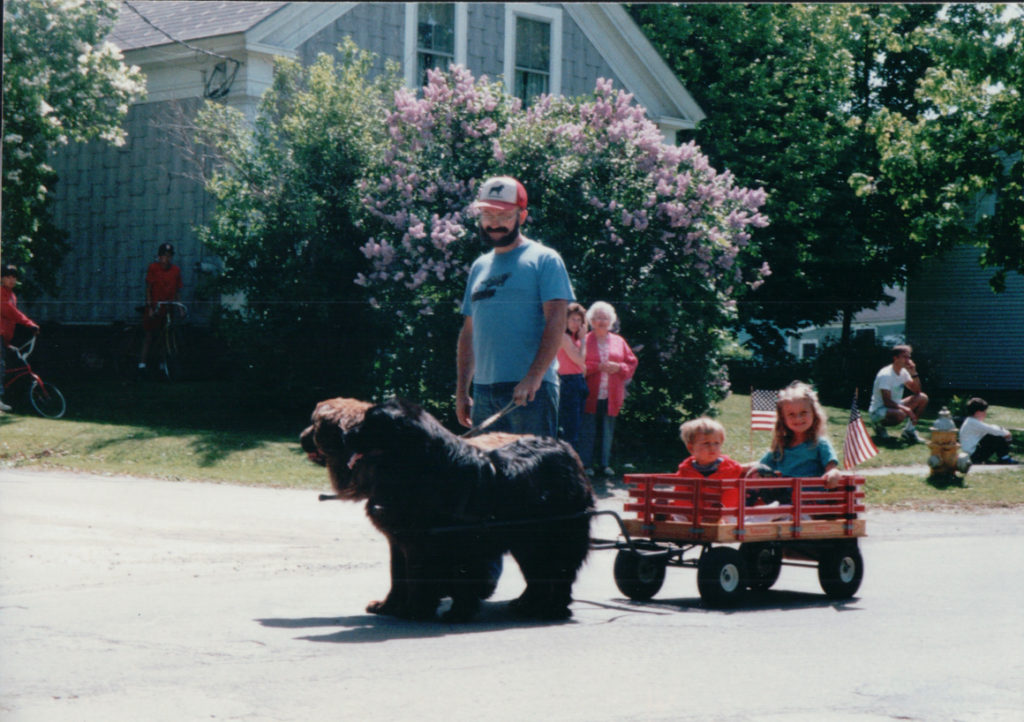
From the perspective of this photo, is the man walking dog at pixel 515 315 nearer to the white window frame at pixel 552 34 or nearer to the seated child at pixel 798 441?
the seated child at pixel 798 441

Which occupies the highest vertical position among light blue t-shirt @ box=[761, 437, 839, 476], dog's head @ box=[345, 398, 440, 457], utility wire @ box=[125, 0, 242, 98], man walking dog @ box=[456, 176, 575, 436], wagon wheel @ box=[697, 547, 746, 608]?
utility wire @ box=[125, 0, 242, 98]

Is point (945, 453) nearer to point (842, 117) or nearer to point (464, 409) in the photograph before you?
point (464, 409)

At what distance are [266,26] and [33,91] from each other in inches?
224

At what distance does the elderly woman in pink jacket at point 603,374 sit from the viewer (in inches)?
559

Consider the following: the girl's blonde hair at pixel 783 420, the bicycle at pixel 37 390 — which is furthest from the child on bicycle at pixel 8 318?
the girl's blonde hair at pixel 783 420

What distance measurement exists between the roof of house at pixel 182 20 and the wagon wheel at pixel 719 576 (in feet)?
49.2

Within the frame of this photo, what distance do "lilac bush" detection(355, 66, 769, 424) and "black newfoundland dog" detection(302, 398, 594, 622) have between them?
963 centimetres

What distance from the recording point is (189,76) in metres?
21.9

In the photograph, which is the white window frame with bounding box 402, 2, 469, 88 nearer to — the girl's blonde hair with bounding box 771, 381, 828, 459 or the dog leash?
the girl's blonde hair with bounding box 771, 381, 828, 459

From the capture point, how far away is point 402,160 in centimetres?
1770

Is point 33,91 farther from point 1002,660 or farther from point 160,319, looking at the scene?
point 1002,660

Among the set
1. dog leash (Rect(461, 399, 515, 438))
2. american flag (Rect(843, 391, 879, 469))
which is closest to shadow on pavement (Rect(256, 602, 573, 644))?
dog leash (Rect(461, 399, 515, 438))

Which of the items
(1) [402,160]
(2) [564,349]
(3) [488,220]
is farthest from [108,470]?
(3) [488,220]

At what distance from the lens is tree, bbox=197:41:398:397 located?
17.9m
